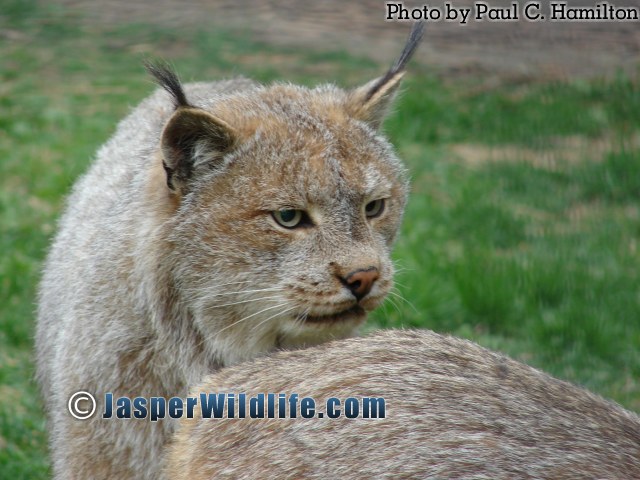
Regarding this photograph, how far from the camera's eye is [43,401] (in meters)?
5.89

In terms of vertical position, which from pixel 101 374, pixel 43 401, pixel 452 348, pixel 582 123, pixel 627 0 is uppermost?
pixel 627 0

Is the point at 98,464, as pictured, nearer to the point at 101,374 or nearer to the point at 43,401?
the point at 101,374

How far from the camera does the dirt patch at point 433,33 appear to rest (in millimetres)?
7359

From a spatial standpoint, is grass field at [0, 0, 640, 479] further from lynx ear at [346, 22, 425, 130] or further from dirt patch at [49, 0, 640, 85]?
lynx ear at [346, 22, 425, 130]

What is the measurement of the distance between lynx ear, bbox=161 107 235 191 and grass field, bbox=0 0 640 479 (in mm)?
989

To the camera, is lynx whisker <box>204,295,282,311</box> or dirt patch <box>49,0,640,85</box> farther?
dirt patch <box>49,0,640,85</box>

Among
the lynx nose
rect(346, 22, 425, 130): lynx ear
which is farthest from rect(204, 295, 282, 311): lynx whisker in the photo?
rect(346, 22, 425, 130): lynx ear

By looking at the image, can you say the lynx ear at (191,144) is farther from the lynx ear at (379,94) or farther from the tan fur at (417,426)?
the tan fur at (417,426)

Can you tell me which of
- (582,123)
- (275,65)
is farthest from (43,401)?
(275,65)

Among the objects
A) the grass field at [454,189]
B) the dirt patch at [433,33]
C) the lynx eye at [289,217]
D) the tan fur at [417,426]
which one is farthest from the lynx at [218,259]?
the dirt patch at [433,33]

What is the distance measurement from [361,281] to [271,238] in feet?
1.41

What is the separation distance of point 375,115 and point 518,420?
2.42m

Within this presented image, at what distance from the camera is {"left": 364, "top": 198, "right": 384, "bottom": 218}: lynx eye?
477cm

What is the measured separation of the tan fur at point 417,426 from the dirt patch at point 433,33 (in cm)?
422
